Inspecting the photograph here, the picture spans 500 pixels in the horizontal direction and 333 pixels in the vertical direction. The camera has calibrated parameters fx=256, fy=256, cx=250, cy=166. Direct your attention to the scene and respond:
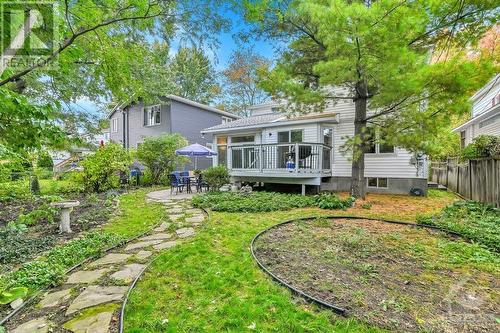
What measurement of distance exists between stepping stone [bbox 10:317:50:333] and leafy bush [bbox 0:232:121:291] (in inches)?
27.9

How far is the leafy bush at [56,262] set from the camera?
297 centimetres

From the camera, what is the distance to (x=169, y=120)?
55.3ft

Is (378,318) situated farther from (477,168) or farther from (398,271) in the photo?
(477,168)

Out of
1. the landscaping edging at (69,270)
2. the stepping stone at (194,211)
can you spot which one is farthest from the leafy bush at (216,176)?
the landscaping edging at (69,270)

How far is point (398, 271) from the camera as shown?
3266mm

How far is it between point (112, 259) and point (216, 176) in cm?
629

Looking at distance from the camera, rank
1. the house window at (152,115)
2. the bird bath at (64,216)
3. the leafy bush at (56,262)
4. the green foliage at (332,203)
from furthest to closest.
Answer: the house window at (152,115)
the green foliage at (332,203)
the bird bath at (64,216)
the leafy bush at (56,262)

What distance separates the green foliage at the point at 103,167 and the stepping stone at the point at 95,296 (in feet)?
28.9

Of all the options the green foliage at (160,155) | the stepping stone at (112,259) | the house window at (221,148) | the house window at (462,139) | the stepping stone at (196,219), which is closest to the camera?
the stepping stone at (112,259)

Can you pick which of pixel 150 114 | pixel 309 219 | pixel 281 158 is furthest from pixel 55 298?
pixel 150 114

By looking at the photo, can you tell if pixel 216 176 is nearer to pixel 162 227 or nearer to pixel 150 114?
pixel 162 227

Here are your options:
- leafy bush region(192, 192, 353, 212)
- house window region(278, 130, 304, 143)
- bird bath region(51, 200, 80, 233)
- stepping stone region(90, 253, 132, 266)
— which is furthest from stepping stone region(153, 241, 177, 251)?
house window region(278, 130, 304, 143)

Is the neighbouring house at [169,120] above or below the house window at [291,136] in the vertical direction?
above

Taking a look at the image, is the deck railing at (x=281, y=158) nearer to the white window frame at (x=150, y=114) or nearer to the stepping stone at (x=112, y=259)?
the stepping stone at (x=112, y=259)
